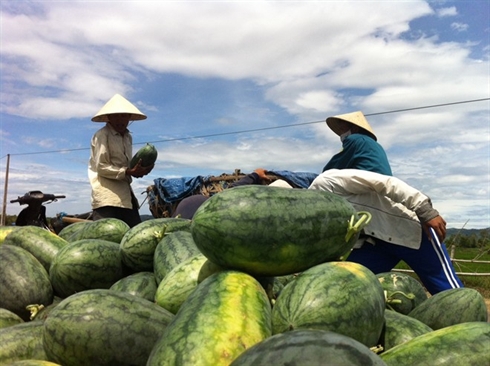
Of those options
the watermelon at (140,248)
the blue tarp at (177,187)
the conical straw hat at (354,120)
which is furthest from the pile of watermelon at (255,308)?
the blue tarp at (177,187)

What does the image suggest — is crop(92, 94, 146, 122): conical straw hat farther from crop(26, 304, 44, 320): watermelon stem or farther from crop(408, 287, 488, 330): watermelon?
crop(408, 287, 488, 330): watermelon

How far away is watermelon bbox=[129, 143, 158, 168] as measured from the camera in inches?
234

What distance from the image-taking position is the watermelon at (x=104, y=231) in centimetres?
300

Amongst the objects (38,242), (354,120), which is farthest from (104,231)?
(354,120)

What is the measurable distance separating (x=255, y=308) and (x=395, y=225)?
276 cm

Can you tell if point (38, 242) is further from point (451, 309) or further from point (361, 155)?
point (361, 155)

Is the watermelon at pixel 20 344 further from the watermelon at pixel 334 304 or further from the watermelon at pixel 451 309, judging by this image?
the watermelon at pixel 451 309

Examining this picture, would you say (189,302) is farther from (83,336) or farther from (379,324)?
(379,324)

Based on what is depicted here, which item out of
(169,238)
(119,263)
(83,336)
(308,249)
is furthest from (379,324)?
(119,263)

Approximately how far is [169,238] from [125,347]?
0.94 m

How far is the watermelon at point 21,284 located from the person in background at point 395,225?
2.34 meters

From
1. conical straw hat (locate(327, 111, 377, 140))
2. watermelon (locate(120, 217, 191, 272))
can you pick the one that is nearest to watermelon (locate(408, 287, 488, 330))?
watermelon (locate(120, 217, 191, 272))

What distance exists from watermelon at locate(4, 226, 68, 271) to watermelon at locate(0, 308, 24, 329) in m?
0.55

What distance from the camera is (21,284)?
7.89ft
